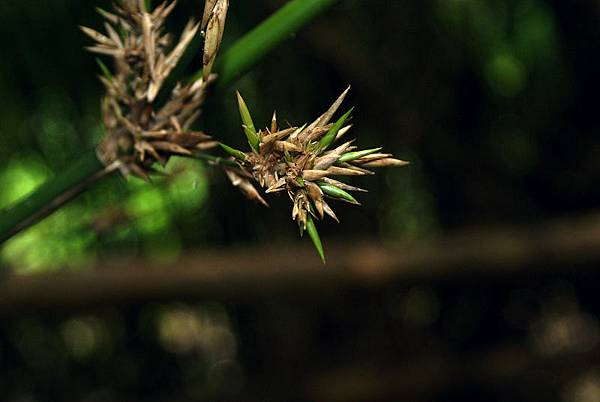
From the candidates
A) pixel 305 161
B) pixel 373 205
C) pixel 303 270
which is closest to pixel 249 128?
pixel 305 161

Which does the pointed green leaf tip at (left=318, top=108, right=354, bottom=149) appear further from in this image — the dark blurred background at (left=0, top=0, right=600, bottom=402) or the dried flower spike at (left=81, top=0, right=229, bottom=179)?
the dark blurred background at (left=0, top=0, right=600, bottom=402)

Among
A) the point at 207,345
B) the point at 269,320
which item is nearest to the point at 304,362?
the point at 269,320

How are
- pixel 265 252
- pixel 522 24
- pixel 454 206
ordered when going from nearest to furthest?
pixel 265 252, pixel 522 24, pixel 454 206

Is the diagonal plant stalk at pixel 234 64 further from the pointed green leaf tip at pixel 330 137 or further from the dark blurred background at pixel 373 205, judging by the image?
the dark blurred background at pixel 373 205

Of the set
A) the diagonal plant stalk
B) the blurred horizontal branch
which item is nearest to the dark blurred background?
the blurred horizontal branch

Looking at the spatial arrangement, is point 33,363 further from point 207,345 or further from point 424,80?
point 424,80

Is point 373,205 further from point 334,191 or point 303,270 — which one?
point 334,191

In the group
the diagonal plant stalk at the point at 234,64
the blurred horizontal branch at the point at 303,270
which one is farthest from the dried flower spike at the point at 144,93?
the blurred horizontal branch at the point at 303,270
